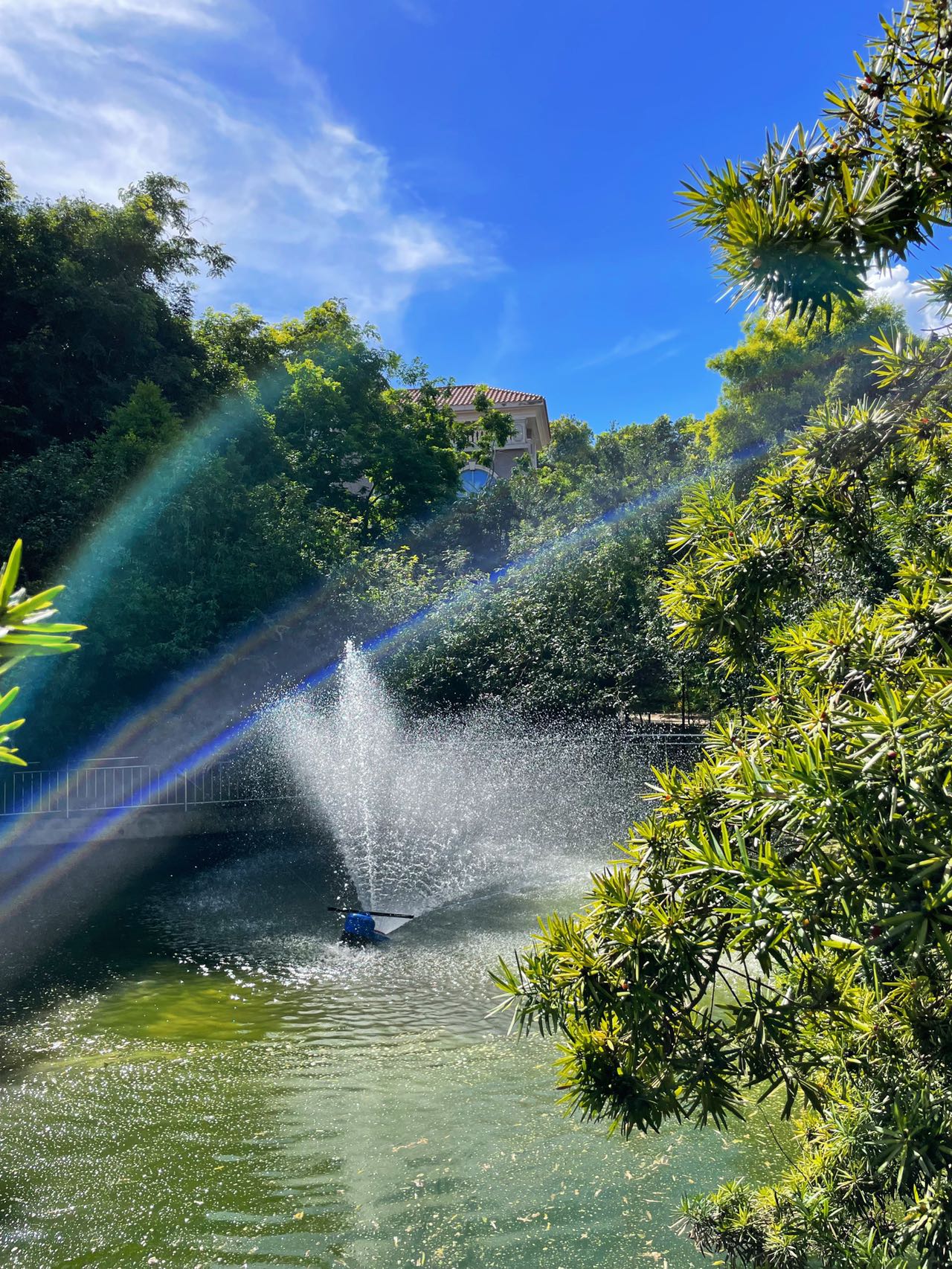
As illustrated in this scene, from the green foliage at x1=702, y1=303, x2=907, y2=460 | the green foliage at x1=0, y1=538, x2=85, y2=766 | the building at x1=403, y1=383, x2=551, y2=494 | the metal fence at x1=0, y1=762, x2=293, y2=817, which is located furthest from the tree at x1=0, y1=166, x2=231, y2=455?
the building at x1=403, y1=383, x2=551, y2=494

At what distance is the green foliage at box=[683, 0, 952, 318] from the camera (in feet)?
5.59

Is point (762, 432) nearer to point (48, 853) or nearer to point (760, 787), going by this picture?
point (48, 853)

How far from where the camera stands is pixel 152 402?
1970 cm

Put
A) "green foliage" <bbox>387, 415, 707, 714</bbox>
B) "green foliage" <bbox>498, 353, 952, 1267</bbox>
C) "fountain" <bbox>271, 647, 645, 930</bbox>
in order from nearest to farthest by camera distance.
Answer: "green foliage" <bbox>498, 353, 952, 1267</bbox>
"fountain" <bbox>271, 647, 645, 930</bbox>
"green foliage" <bbox>387, 415, 707, 714</bbox>

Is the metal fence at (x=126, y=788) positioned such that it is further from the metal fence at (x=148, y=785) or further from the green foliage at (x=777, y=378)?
the green foliage at (x=777, y=378)

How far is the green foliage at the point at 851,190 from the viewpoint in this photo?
1.71 meters

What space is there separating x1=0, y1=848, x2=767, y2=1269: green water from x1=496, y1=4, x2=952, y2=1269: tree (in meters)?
2.37

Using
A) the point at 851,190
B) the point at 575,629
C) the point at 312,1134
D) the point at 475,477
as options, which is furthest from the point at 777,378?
the point at 851,190

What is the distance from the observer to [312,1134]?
19.1 feet

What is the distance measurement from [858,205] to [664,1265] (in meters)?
4.72

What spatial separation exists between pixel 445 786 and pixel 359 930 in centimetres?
691

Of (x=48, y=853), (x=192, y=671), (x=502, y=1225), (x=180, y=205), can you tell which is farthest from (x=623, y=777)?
(x=180, y=205)

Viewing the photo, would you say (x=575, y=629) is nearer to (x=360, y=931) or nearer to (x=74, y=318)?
(x=360, y=931)

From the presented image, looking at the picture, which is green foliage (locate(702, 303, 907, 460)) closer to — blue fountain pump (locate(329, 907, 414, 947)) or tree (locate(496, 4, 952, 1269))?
blue fountain pump (locate(329, 907, 414, 947))
